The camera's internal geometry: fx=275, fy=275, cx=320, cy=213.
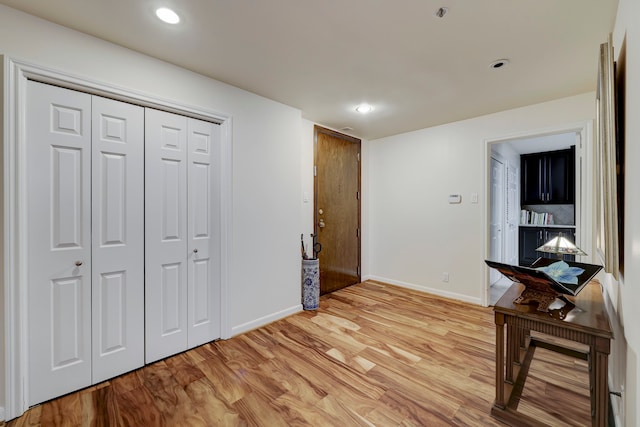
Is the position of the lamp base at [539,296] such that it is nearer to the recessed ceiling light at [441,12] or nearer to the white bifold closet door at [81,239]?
the recessed ceiling light at [441,12]

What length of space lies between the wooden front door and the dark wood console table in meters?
2.29

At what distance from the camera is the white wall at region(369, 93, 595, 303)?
3.13 metres

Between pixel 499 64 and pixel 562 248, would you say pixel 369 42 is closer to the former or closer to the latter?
pixel 499 64

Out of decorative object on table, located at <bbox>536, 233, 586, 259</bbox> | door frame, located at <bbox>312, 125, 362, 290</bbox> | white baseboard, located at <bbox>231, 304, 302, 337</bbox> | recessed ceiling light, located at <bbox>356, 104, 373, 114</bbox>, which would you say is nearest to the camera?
decorative object on table, located at <bbox>536, 233, 586, 259</bbox>

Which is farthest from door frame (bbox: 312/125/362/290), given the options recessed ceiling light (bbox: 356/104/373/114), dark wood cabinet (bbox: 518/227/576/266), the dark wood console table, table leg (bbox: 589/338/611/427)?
dark wood cabinet (bbox: 518/227/576/266)

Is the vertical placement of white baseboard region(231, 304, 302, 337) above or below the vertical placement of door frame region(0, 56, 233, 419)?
below

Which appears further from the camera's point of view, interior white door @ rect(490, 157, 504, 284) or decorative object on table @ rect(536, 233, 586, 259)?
interior white door @ rect(490, 157, 504, 284)

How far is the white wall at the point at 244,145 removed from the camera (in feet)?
5.60

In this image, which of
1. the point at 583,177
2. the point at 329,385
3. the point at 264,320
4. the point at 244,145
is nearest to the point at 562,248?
the point at 583,177

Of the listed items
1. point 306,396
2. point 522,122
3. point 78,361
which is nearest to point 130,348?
point 78,361

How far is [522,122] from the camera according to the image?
3072 mm

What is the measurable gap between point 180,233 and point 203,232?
19cm

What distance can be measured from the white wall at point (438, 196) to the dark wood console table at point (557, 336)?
1529 mm

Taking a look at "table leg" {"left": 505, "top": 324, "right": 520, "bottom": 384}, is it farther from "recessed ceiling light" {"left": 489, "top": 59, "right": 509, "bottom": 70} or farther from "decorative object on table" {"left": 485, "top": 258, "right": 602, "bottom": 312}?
"recessed ceiling light" {"left": 489, "top": 59, "right": 509, "bottom": 70}
